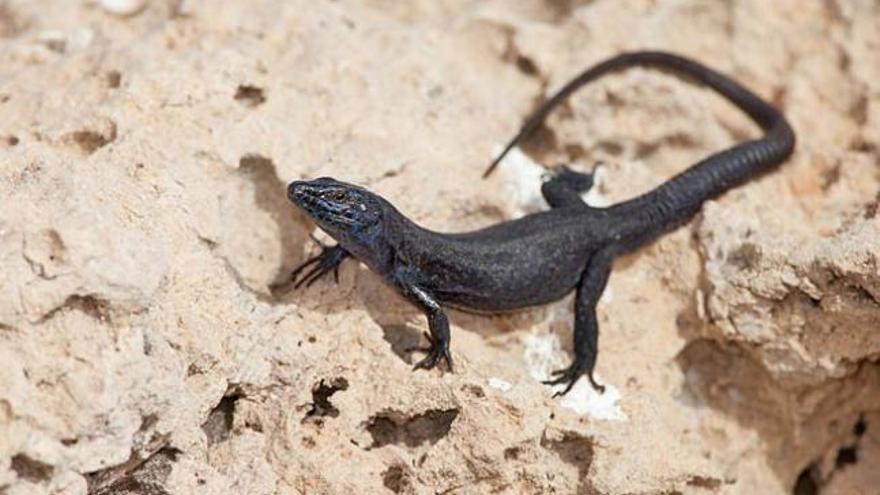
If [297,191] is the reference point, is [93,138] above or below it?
below

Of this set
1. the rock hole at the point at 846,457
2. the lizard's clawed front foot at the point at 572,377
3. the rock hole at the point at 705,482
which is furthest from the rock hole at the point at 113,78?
the rock hole at the point at 846,457

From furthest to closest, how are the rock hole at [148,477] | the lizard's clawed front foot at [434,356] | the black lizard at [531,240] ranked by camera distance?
the black lizard at [531,240]
the lizard's clawed front foot at [434,356]
the rock hole at [148,477]

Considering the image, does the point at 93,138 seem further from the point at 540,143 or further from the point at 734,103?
the point at 734,103

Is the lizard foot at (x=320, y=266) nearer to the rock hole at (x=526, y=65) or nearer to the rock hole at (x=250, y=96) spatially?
the rock hole at (x=250, y=96)

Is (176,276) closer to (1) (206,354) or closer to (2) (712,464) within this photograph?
(1) (206,354)

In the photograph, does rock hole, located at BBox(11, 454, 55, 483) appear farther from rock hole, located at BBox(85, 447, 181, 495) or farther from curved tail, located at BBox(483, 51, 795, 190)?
curved tail, located at BBox(483, 51, 795, 190)

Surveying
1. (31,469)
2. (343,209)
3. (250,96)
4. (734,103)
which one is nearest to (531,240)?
(343,209)
